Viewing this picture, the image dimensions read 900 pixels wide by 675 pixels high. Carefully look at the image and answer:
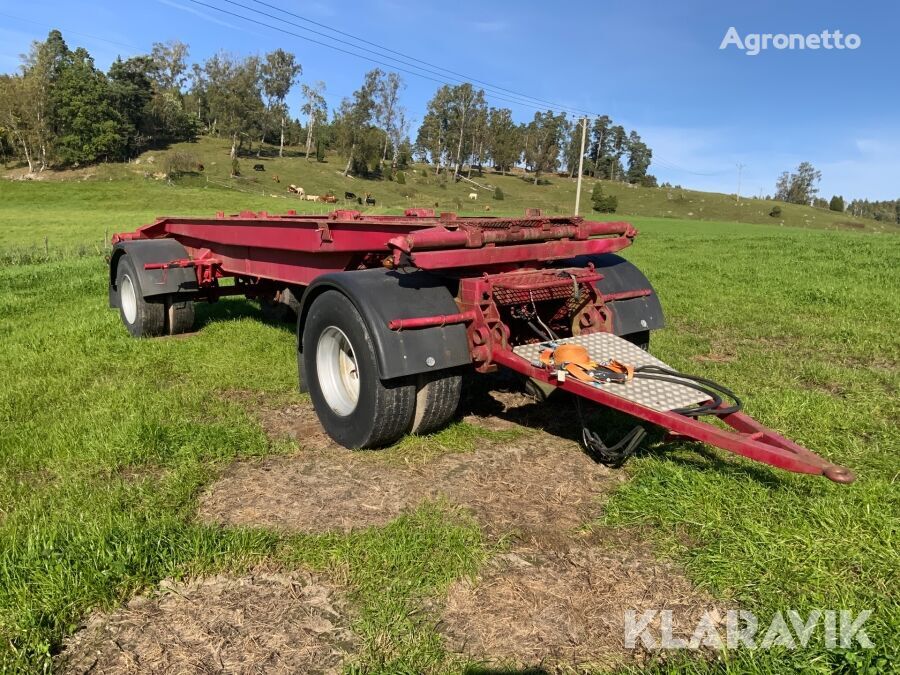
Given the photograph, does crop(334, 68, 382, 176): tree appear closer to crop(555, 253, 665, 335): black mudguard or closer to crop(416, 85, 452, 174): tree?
crop(416, 85, 452, 174): tree

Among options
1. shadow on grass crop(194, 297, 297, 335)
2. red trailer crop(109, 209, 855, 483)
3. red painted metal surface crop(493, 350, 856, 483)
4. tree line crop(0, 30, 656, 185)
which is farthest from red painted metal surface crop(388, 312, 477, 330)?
tree line crop(0, 30, 656, 185)

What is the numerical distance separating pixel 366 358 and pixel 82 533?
165 centimetres

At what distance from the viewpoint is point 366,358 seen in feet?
11.9

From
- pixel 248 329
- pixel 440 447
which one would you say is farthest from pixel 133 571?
pixel 248 329

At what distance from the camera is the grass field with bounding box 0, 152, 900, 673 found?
237 centimetres

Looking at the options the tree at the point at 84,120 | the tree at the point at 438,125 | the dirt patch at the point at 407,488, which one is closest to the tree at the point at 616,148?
the tree at the point at 438,125

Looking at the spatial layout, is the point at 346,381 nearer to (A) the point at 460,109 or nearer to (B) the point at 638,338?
(B) the point at 638,338

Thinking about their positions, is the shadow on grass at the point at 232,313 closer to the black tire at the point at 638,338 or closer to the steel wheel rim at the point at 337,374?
the steel wheel rim at the point at 337,374

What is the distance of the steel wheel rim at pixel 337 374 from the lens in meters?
4.20

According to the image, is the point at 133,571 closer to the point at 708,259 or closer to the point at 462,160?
the point at 708,259

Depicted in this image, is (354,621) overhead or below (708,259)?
below

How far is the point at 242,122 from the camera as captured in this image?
75.9 m

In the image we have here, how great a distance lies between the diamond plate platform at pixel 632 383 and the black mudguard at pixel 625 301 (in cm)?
35

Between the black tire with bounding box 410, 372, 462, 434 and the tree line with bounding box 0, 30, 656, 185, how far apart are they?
243 ft
